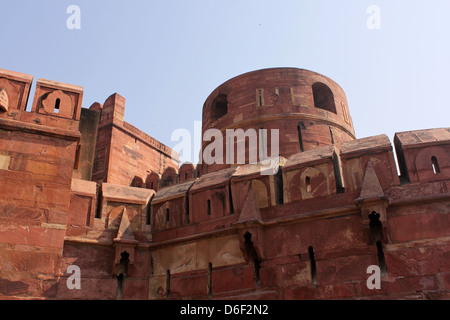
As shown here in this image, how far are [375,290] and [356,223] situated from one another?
1.09 metres

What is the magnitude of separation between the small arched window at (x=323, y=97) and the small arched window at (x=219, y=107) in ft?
8.05

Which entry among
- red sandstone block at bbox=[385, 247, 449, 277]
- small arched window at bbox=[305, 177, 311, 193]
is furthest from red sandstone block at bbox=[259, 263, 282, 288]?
red sandstone block at bbox=[385, 247, 449, 277]

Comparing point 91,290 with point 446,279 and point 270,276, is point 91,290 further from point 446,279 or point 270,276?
point 446,279

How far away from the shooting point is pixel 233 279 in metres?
8.10

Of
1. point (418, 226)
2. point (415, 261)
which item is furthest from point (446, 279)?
point (418, 226)

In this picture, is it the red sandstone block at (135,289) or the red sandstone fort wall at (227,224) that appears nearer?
the red sandstone fort wall at (227,224)

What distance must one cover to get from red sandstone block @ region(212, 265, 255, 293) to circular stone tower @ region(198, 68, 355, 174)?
3189 millimetres

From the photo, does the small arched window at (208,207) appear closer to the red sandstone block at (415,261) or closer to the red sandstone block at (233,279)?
the red sandstone block at (233,279)

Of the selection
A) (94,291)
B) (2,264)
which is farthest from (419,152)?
(2,264)

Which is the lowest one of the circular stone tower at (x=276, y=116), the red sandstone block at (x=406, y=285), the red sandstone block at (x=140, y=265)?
the red sandstone block at (x=406, y=285)

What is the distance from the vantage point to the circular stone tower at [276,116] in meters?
11.1

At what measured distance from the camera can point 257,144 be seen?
11.0 metres

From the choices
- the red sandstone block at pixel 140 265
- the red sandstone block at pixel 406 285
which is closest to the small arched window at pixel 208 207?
the red sandstone block at pixel 140 265
